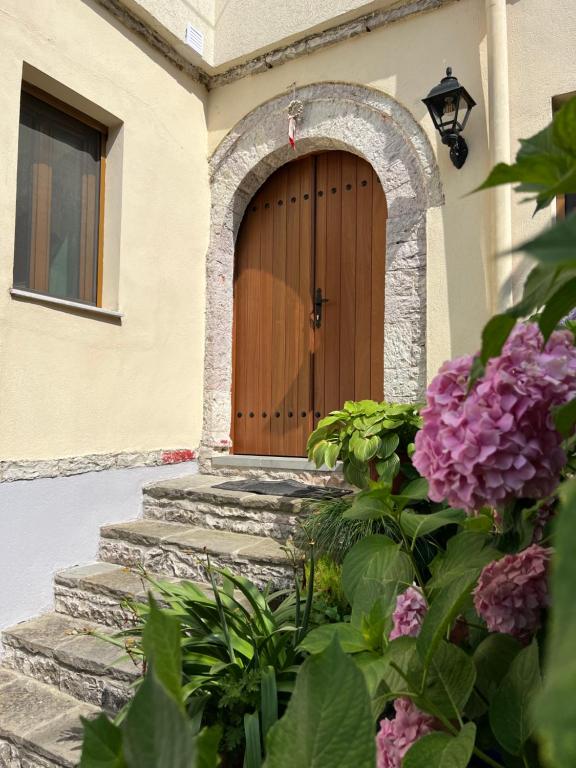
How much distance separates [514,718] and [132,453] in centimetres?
338

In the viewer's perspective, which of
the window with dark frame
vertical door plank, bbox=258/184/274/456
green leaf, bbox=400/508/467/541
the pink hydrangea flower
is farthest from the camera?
vertical door plank, bbox=258/184/274/456

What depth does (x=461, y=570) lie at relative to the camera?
0.75m

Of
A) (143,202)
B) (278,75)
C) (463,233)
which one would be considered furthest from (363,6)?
(143,202)

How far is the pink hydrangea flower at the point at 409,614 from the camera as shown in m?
0.94

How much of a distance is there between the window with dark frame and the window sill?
0.19 meters

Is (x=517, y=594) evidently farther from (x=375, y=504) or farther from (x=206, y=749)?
(x=375, y=504)

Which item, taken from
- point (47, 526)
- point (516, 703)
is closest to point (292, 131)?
point (47, 526)

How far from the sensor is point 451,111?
330 centimetres

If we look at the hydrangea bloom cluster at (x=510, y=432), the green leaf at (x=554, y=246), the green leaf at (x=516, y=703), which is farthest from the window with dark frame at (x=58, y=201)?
the green leaf at (x=554, y=246)

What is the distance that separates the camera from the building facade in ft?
10.5

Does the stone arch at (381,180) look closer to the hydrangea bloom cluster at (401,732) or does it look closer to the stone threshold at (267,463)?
the stone threshold at (267,463)

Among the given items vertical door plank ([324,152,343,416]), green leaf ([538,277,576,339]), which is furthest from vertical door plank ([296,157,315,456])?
green leaf ([538,277,576,339])

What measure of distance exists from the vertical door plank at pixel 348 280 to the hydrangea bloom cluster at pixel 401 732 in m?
3.36

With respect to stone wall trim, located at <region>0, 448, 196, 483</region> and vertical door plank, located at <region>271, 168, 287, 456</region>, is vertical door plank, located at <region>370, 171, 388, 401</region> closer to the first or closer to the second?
vertical door plank, located at <region>271, 168, 287, 456</region>
